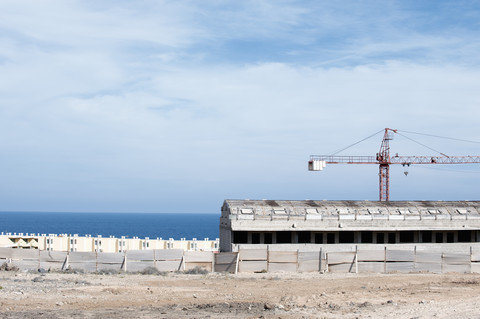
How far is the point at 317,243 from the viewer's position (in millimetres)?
45125

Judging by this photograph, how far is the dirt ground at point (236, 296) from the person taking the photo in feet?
76.9

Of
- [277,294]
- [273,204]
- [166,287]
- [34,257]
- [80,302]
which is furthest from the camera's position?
[273,204]

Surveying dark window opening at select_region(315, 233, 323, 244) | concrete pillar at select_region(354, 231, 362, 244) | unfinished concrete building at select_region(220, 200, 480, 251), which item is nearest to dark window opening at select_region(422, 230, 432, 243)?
unfinished concrete building at select_region(220, 200, 480, 251)

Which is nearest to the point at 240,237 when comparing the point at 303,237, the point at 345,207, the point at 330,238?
the point at 303,237

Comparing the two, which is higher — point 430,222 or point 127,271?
point 430,222

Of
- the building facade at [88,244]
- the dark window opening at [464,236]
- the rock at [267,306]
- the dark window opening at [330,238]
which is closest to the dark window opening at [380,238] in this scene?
the dark window opening at [330,238]

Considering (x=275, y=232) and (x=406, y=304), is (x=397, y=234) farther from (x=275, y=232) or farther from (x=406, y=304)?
(x=406, y=304)

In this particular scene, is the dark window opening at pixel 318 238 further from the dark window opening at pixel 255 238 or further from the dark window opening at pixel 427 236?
the dark window opening at pixel 427 236

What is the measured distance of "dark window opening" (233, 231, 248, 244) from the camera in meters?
44.0

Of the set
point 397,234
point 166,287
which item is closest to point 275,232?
point 397,234

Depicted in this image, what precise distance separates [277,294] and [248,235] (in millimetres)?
15453

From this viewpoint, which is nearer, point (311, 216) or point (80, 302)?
point (80, 302)

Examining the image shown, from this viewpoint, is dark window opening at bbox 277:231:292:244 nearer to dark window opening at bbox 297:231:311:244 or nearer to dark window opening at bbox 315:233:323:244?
dark window opening at bbox 297:231:311:244

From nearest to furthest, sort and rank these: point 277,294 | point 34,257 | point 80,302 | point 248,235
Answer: point 80,302, point 277,294, point 34,257, point 248,235
